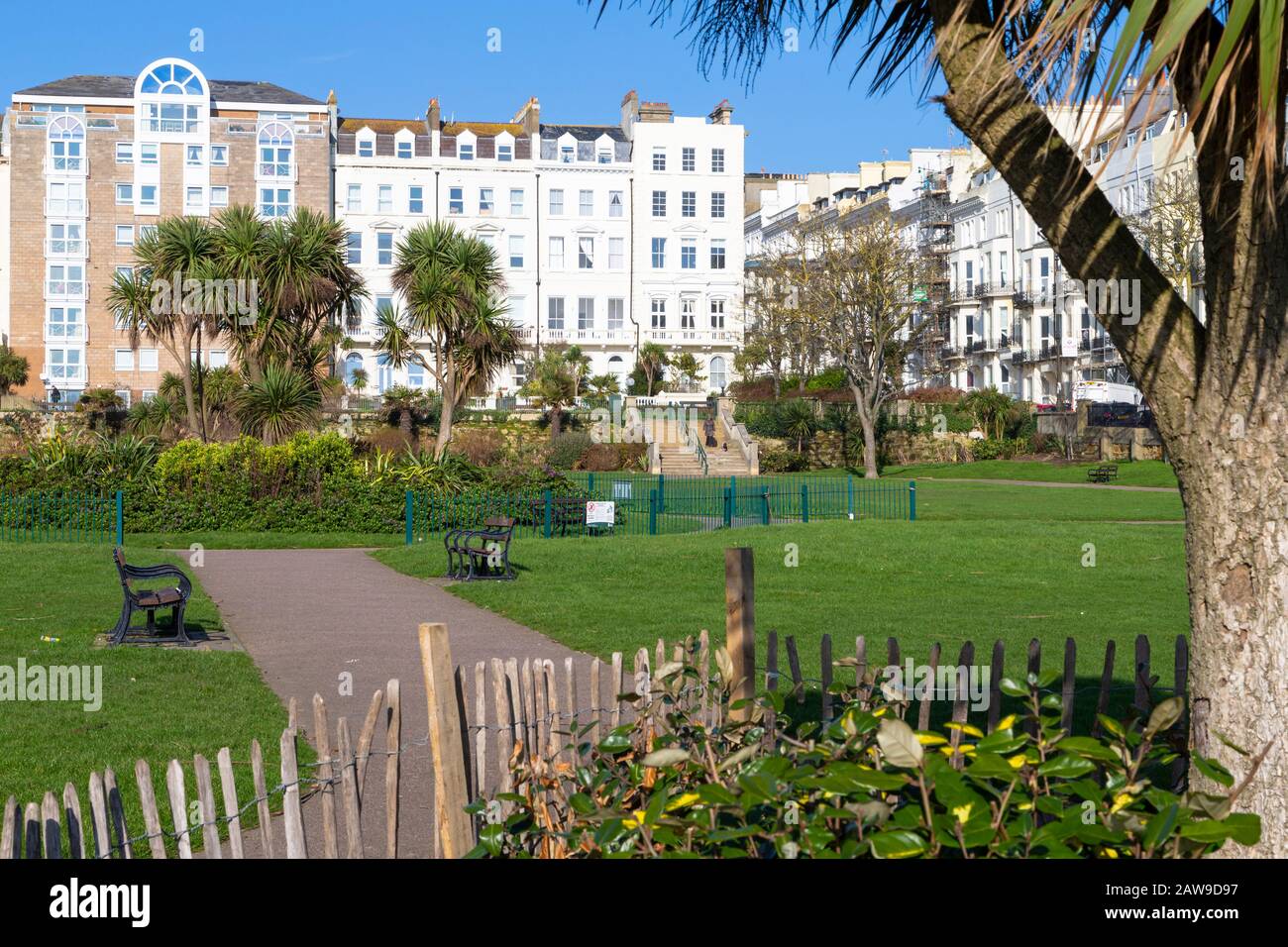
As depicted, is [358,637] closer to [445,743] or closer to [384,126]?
[445,743]

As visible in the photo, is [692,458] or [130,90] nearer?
[692,458]

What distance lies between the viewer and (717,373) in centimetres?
8138

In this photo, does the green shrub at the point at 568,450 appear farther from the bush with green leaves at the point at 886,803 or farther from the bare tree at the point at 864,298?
the bush with green leaves at the point at 886,803

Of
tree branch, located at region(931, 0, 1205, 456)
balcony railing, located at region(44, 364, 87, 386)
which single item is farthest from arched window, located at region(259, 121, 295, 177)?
tree branch, located at region(931, 0, 1205, 456)

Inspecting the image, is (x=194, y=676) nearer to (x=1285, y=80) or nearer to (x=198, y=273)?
(x=1285, y=80)

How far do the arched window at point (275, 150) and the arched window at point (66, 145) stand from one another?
8.46 meters

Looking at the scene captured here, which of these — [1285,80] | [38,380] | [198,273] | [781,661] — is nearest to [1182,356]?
[1285,80]

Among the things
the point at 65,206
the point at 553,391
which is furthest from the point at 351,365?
the point at 553,391

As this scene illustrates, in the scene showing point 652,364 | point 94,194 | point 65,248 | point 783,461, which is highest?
point 94,194

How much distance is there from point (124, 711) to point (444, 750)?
562 centimetres

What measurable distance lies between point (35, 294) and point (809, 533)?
182 ft

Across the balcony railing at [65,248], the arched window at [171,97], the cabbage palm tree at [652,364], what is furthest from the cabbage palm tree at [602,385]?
the balcony railing at [65,248]

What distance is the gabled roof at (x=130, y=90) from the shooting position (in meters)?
68.8

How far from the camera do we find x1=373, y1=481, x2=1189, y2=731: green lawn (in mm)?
13820
